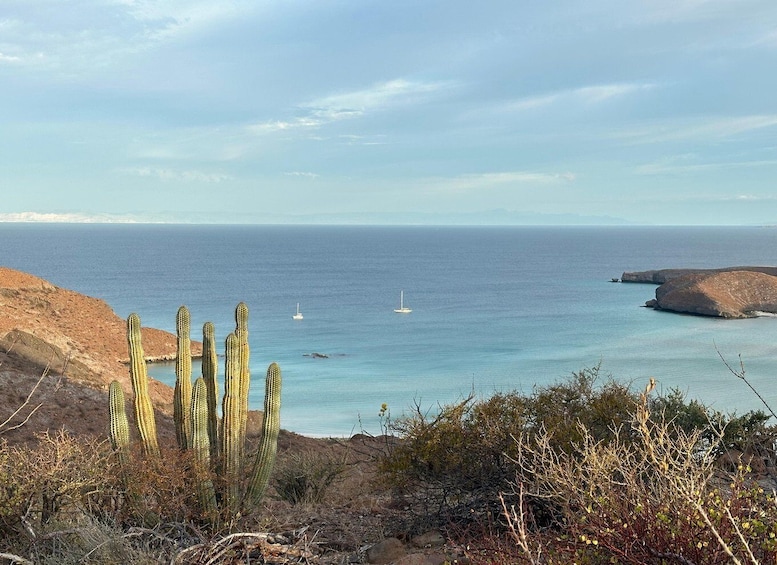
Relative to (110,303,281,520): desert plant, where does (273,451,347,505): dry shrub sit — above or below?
below

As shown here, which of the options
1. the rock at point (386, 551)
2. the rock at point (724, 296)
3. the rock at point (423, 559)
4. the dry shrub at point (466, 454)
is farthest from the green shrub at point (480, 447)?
the rock at point (724, 296)

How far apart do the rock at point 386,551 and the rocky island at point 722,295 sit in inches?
2820

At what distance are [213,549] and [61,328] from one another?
36349 millimetres

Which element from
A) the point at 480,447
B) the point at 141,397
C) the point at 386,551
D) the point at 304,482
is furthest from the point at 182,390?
the point at 480,447

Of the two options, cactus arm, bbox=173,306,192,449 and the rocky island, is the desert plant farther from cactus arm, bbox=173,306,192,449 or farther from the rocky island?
the rocky island

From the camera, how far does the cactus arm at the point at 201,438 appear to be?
9.16 m

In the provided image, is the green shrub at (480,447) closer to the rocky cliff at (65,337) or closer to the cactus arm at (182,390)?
the cactus arm at (182,390)

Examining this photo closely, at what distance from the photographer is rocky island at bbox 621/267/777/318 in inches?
2884

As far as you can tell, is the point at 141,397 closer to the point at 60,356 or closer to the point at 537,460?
the point at 537,460

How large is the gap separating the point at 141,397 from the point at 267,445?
1869 millimetres

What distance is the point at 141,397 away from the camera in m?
10.3

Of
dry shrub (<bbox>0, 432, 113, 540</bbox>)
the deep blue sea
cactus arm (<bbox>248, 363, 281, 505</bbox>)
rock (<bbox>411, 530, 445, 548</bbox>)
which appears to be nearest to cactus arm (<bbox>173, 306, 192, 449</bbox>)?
cactus arm (<bbox>248, 363, 281, 505</bbox>)

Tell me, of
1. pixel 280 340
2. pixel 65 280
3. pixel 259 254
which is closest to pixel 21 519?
pixel 280 340

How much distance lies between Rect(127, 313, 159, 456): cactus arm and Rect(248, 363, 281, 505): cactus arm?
1.40 metres
